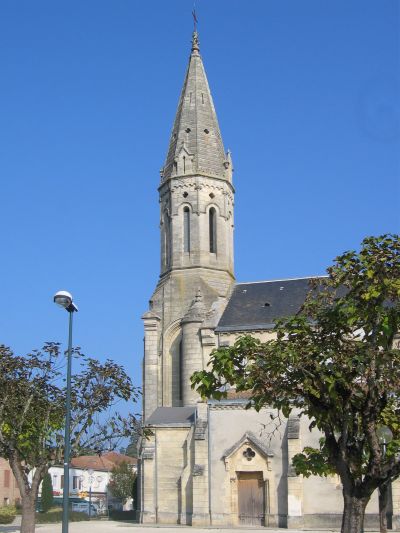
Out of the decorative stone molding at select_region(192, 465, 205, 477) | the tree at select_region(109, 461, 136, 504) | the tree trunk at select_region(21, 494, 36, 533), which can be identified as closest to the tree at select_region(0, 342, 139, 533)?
the tree trunk at select_region(21, 494, 36, 533)

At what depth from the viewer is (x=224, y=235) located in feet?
160

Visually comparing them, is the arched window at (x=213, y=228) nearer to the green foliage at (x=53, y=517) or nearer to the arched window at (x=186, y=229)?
the arched window at (x=186, y=229)

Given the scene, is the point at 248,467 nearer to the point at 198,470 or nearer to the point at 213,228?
the point at 198,470

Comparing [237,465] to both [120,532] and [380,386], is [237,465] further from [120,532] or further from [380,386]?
[380,386]

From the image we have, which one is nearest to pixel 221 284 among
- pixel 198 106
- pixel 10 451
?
pixel 198 106

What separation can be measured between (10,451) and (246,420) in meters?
15.7

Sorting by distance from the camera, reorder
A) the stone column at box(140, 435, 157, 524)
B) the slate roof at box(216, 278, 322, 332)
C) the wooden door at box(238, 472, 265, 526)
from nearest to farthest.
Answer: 1. the wooden door at box(238, 472, 265, 526)
2. the stone column at box(140, 435, 157, 524)
3. the slate roof at box(216, 278, 322, 332)

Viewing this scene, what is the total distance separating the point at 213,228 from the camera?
48969 mm

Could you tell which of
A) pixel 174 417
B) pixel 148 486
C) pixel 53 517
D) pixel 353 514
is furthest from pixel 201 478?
pixel 353 514

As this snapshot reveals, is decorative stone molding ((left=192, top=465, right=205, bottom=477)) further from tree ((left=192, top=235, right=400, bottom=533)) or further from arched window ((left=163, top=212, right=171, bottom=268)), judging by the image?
tree ((left=192, top=235, right=400, bottom=533))

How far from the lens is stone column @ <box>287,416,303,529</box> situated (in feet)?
105

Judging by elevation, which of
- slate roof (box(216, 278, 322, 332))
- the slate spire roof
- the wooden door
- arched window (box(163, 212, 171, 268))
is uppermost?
the slate spire roof

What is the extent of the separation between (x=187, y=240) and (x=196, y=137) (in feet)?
23.1

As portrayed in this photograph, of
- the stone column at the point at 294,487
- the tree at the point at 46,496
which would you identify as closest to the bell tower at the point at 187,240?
the stone column at the point at 294,487
